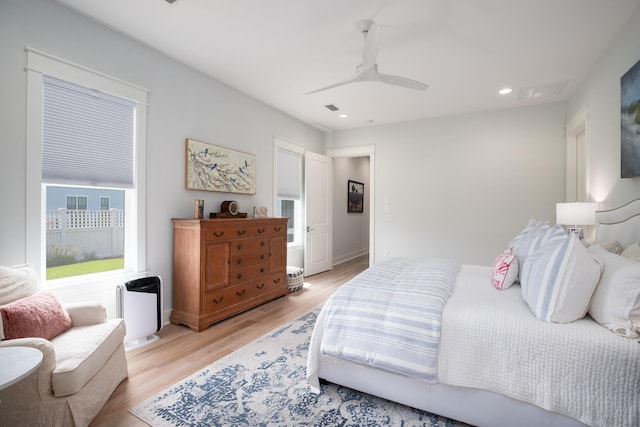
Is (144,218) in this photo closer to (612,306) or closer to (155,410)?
(155,410)

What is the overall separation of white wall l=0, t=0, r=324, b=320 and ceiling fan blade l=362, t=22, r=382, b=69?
196 cm

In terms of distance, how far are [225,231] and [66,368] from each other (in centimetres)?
174

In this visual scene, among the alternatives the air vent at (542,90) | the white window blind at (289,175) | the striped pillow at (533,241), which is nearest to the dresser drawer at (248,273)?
the white window blind at (289,175)

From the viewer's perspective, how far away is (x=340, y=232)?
660 cm

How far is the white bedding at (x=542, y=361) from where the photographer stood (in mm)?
1266

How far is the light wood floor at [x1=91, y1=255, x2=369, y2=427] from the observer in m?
1.80

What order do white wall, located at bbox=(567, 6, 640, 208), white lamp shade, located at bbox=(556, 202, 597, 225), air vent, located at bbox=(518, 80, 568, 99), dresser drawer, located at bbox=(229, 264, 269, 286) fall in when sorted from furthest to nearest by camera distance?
1. air vent, located at bbox=(518, 80, 568, 99)
2. dresser drawer, located at bbox=(229, 264, 269, 286)
3. white lamp shade, located at bbox=(556, 202, 597, 225)
4. white wall, located at bbox=(567, 6, 640, 208)

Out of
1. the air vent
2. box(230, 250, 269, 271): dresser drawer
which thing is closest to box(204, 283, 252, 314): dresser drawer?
box(230, 250, 269, 271): dresser drawer

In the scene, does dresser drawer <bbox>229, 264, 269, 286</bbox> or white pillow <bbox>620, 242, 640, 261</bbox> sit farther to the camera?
dresser drawer <bbox>229, 264, 269, 286</bbox>

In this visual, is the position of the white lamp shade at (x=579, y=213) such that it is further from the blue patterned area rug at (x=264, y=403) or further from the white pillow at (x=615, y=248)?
the blue patterned area rug at (x=264, y=403)

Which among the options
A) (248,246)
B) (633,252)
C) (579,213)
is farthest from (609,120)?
(248,246)

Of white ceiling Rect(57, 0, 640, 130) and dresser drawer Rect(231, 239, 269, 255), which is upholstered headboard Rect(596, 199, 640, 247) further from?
dresser drawer Rect(231, 239, 269, 255)

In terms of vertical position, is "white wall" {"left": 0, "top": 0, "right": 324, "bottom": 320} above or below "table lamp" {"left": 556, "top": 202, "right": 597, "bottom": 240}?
above

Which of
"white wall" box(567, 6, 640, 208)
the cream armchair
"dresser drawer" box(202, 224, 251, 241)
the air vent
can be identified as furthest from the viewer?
the air vent
